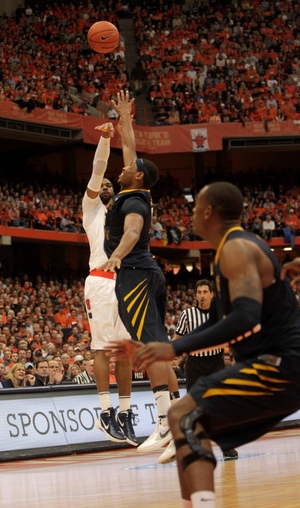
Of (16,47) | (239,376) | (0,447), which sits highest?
(16,47)

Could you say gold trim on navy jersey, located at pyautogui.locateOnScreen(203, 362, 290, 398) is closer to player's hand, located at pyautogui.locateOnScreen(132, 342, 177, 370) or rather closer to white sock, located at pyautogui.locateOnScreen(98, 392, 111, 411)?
player's hand, located at pyautogui.locateOnScreen(132, 342, 177, 370)

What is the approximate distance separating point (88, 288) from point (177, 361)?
24.9 ft

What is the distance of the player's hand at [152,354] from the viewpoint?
12.8ft

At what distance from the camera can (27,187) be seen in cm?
3094

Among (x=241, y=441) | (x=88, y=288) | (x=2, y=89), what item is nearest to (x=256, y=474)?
(x=88, y=288)

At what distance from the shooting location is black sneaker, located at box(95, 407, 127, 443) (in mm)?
8141

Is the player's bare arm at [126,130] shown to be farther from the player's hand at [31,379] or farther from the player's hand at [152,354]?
the player's hand at [31,379]

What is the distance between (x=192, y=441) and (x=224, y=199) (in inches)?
48.6

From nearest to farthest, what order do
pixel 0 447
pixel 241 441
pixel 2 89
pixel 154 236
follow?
pixel 241 441, pixel 0 447, pixel 2 89, pixel 154 236

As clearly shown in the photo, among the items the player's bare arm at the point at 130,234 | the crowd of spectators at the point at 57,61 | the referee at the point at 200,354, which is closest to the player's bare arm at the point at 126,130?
the player's bare arm at the point at 130,234

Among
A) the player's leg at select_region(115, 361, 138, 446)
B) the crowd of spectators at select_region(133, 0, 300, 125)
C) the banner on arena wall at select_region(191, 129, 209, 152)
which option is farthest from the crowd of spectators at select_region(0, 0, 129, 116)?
the player's leg at select_region(115, 361, 138, 446)

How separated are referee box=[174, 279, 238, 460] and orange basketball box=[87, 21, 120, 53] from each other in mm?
10366

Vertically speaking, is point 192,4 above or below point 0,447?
above

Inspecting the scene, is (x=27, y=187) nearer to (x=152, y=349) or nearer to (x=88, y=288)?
(x=88, y=288)
